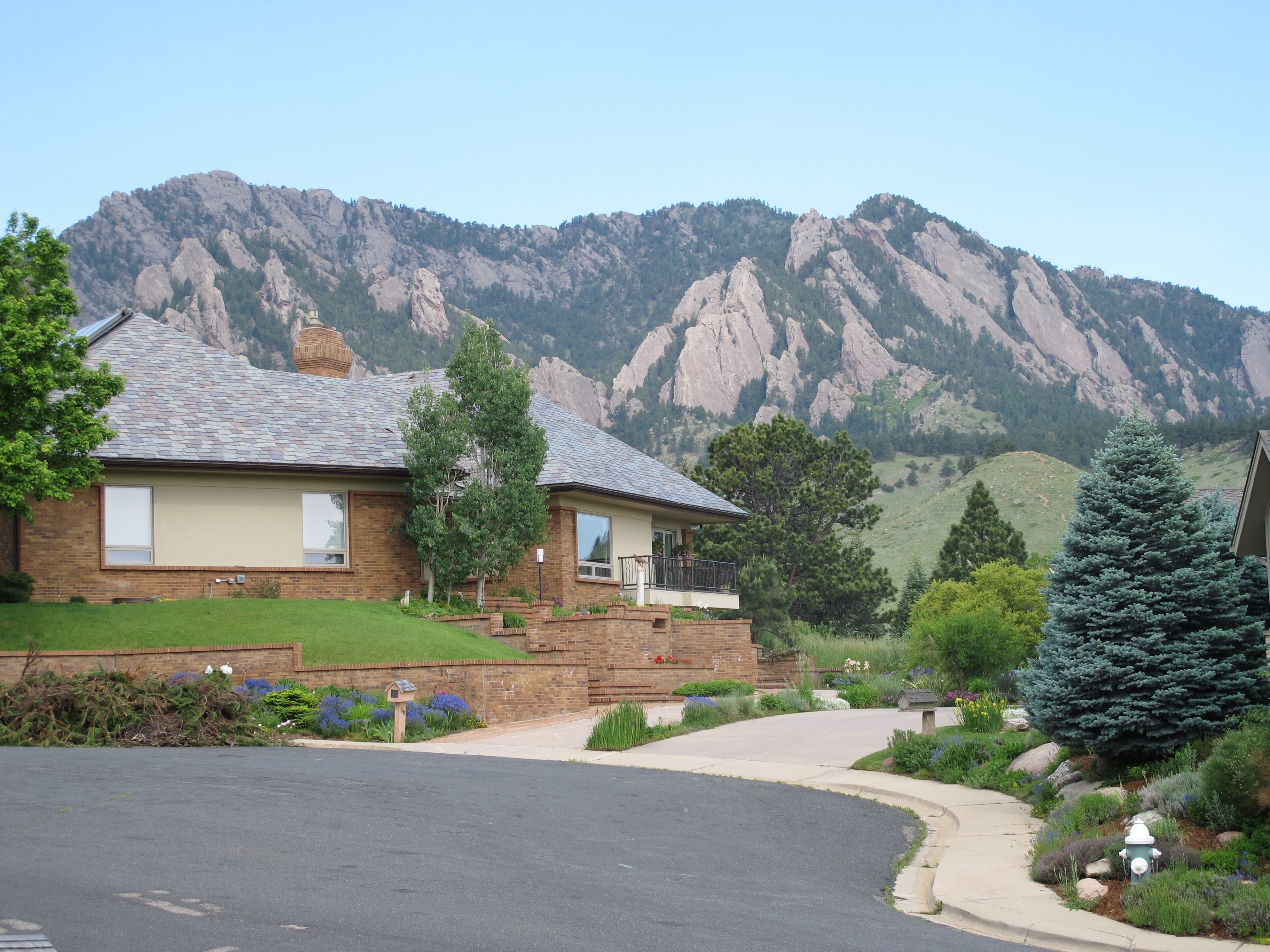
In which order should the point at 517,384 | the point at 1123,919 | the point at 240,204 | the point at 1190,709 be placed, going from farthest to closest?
the point at 240,204 → the point at 517,384 → the point at 1190,709 → the point at 1123,919

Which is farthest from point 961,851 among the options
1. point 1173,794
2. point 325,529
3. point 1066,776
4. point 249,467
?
point 325,529

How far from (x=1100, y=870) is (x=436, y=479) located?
18.6 meters

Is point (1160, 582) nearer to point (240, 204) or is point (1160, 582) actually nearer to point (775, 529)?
point (775, 529)

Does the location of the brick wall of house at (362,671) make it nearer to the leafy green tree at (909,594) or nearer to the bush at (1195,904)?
the bush at (1195,904)

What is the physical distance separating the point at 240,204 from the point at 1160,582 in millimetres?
145040

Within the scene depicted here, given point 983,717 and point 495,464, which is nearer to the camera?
point 983,717

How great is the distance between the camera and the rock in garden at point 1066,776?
41.2ft

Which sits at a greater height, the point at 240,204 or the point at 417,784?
the point at 240,204

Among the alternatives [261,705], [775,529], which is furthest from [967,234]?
[261,705]

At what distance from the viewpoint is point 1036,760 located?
1388 cm

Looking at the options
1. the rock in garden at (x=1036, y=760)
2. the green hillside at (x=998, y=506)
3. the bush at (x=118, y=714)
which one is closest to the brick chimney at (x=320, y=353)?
the bush at (x=118, y=714)

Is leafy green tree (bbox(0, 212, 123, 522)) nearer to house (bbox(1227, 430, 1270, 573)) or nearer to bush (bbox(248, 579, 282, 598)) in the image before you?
Answer: bush (bbox(248, 579, 282, 598))

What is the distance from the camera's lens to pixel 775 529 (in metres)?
43.6

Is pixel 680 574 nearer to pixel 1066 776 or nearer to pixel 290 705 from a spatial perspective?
pixel 290 705
